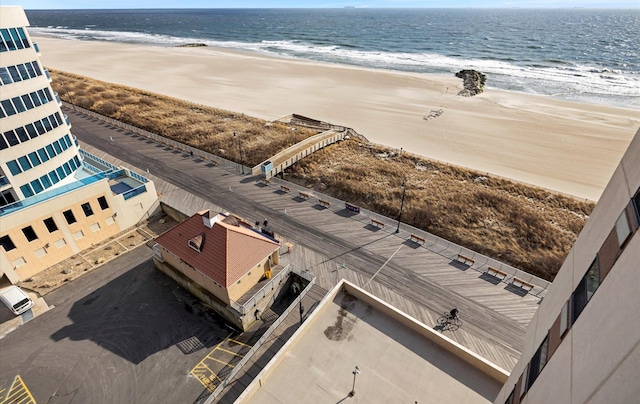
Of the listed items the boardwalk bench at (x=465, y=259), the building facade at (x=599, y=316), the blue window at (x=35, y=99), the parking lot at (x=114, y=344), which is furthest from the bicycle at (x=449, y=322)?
the blue window at (x=35, y=99)

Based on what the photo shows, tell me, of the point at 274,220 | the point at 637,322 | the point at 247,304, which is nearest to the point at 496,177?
the point at 274,220

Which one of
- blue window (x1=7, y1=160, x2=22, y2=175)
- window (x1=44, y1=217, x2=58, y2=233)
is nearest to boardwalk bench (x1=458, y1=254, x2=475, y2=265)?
window (x1=44, y1=217, x2=58, y2=233)

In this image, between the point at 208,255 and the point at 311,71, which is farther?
the point at 311,71

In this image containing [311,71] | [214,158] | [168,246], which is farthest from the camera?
[311,71]

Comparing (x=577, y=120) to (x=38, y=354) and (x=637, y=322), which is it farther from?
(x=38, y=354)

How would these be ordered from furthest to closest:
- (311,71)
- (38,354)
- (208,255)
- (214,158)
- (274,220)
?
1. (311,71)
2. (214,158)
3. (274,220)
4. (208,255)
5. (38,354)

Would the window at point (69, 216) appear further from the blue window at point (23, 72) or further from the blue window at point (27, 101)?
the blue window at point (23, 72)
